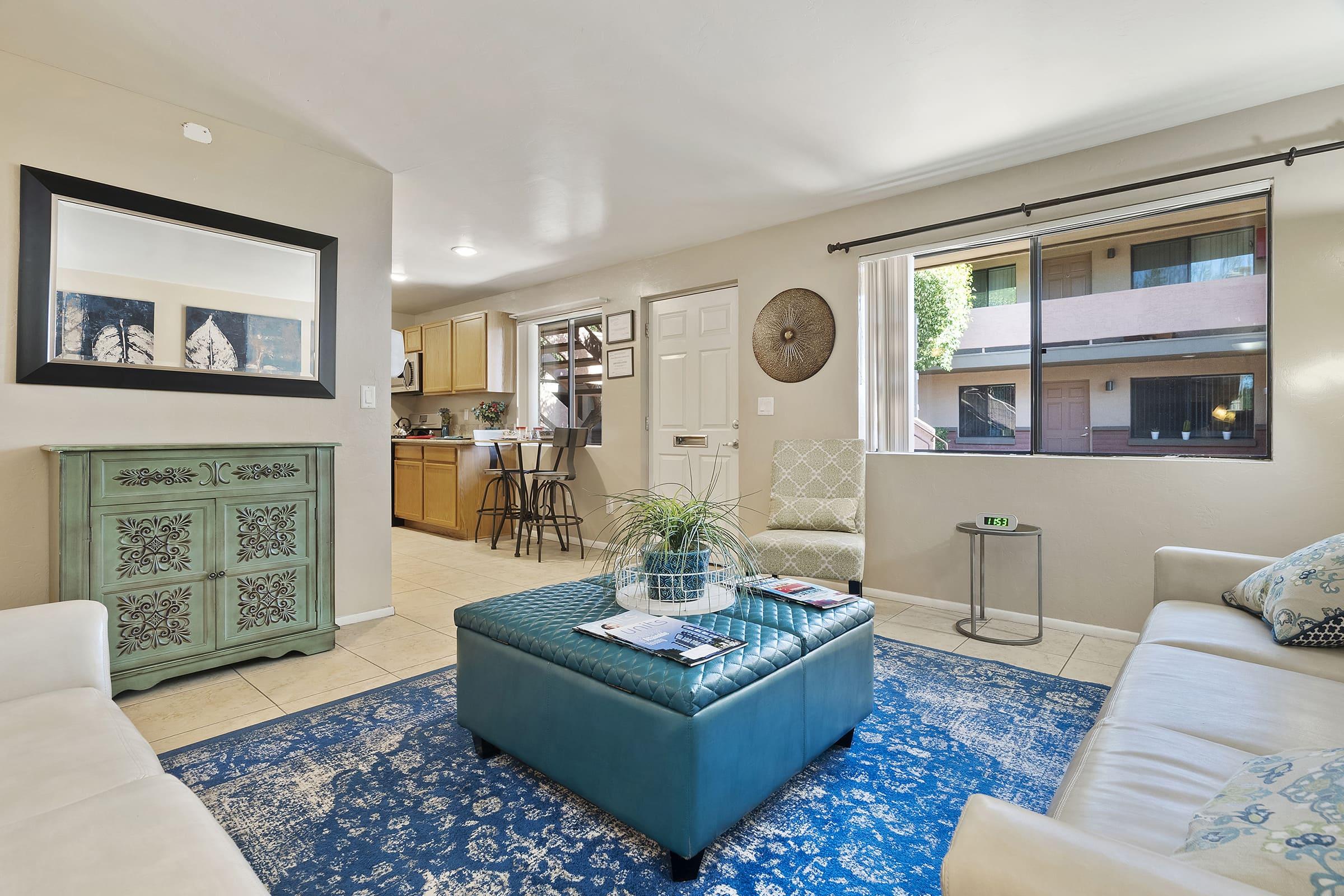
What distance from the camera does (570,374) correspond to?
6133 mm

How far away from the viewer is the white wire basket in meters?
1.90

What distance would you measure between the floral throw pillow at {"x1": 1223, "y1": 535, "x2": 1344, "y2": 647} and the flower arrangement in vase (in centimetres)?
605

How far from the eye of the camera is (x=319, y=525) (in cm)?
284

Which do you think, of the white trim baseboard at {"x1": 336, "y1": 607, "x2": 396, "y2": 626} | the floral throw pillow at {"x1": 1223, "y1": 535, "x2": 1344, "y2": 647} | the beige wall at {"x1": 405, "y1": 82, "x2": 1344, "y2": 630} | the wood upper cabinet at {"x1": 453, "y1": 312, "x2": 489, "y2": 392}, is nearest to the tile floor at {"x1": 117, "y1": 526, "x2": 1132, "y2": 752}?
the white trim baseboard at {"x1": 336, "y1": 607, "x2": 396, "y2": 626}

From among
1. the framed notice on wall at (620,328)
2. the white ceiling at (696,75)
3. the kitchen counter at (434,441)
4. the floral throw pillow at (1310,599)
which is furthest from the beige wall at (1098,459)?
the kitchen counter at (434,441)

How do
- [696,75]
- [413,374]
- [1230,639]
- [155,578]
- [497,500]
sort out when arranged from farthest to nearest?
1. [413,374]
2. [497,500]
3. [696,75]
4. [155,578]
5. [1230,639]

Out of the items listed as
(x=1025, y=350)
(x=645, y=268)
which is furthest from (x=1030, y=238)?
(x=645, y=268)

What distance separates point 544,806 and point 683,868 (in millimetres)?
460

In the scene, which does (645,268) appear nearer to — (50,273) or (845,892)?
(50,273)

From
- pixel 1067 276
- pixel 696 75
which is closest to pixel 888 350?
pixel 1067 276

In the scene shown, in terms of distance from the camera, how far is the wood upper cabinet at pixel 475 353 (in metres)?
6.30

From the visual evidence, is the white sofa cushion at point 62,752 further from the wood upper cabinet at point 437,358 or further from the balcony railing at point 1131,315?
the wood upper cabinet at point 437,358

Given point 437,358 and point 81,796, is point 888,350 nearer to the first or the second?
point 81,796

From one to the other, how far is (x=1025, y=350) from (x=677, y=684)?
297cm
